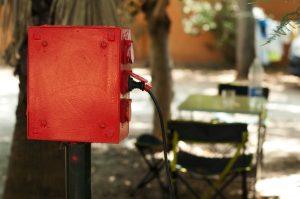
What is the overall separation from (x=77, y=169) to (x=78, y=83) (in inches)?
15.8

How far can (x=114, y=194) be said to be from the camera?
237 inches

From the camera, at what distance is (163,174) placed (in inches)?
258

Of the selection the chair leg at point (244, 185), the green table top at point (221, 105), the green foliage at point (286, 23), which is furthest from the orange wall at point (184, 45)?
the green foliage at point (286, 23)

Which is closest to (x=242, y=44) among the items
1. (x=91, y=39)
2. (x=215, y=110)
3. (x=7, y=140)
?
(x=7, y=140)

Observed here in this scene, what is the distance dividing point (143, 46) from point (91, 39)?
16.4 metres

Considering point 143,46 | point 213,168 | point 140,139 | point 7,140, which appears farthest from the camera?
point 143,46

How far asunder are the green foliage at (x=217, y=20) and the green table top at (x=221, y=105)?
34.0 feet

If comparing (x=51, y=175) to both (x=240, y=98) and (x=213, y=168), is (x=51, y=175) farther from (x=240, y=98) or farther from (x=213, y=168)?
(x=240, y=98)

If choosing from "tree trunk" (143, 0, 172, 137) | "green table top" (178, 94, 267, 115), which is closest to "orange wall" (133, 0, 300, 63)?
"tree trunk" (143, 0, 172, 137)

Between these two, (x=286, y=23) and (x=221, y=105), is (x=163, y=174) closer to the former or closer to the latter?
(x=221, y=105)

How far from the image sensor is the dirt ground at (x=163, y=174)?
6.13 meters

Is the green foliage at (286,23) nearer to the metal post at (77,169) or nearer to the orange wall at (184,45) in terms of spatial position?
the metal post at (77,169)

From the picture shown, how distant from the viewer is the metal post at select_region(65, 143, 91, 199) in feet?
9.43

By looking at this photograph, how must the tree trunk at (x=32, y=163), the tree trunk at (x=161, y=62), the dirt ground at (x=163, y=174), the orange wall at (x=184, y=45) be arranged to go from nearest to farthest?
the tree trunk at (x=32, y=163), the dirt ground at (x=163, y=174), the tree trunk at (x=161, y=62), the orange wall at (x=184, y=45)
